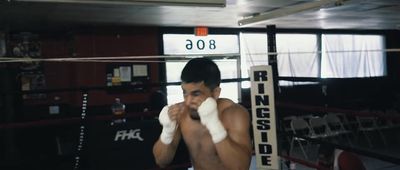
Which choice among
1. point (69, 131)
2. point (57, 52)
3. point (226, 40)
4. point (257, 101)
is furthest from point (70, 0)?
point (226, 40)

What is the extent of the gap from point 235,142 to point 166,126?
274 mm

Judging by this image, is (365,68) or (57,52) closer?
(57,52)

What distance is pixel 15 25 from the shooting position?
4676mm

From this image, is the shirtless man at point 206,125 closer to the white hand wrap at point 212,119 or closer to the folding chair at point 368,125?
the white hand wrap at point 212,119

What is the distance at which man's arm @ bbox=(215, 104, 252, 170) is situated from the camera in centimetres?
141

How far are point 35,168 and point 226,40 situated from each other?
13.1ft

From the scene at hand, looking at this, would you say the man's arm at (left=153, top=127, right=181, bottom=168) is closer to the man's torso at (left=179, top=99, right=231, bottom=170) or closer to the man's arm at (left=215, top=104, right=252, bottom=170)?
the man's torso at (left=179, top=99, right=231, bottom=170)

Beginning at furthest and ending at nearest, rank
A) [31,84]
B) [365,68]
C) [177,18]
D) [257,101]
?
[365,68] → [31,84] → [177,18] → [257,101]

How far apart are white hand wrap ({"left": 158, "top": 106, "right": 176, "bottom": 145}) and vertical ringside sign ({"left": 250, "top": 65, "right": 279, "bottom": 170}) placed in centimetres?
95

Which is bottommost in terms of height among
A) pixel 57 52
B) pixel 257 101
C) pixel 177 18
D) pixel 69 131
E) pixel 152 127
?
pixel 69 131

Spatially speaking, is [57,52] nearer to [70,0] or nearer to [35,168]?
[35,168]

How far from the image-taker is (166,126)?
5.00ft

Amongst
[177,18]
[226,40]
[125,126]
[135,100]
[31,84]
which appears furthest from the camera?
[226,40]

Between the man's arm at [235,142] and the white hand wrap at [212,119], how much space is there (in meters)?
0.02
